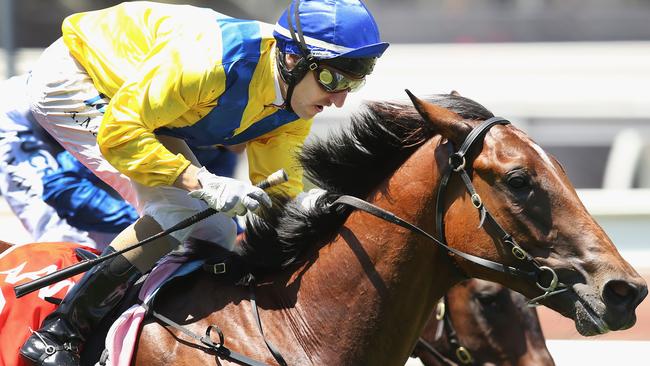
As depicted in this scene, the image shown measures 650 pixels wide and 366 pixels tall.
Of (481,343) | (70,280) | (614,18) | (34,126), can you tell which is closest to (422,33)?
(614,18)

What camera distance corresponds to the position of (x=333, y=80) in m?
3.32

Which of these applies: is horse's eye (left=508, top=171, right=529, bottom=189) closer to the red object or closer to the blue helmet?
the blue helmet

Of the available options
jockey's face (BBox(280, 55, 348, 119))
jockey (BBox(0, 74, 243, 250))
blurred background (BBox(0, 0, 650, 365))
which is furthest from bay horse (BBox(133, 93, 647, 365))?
blurred background (BBox(0, 0, 650, 365))

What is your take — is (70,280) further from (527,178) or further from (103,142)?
(527,178)

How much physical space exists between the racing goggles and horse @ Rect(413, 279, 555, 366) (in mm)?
1660

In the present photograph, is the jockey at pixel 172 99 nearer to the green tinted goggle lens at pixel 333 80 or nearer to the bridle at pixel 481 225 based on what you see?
the green tinted goggle lens at pixel 333 80

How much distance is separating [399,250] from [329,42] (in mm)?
671

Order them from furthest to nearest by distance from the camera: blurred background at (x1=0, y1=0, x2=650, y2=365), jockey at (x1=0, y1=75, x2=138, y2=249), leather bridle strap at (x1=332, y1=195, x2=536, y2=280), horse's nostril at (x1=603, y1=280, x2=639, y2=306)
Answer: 1. blurred background at (x1=0, y1=0, x2=650, y2=365)
2. jockey at (x1=0, y1=75, x2=138, y2=249)
3. leather bridle strap at (x1=332, y1=195, x2=536, y2=280)
4. horse's nostril at (x1=603, y1=280, x2=639, y2=306)

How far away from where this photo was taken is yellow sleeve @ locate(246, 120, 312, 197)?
3.86 meters

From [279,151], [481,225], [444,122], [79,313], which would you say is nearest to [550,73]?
[279,151]

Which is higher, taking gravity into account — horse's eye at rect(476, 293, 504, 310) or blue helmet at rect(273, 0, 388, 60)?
blue helmet at rect(273, 0, 388, 60)

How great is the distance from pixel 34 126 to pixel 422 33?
536cm

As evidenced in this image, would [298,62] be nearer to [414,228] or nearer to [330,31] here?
[330,31]

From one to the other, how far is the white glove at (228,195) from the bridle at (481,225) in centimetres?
37
